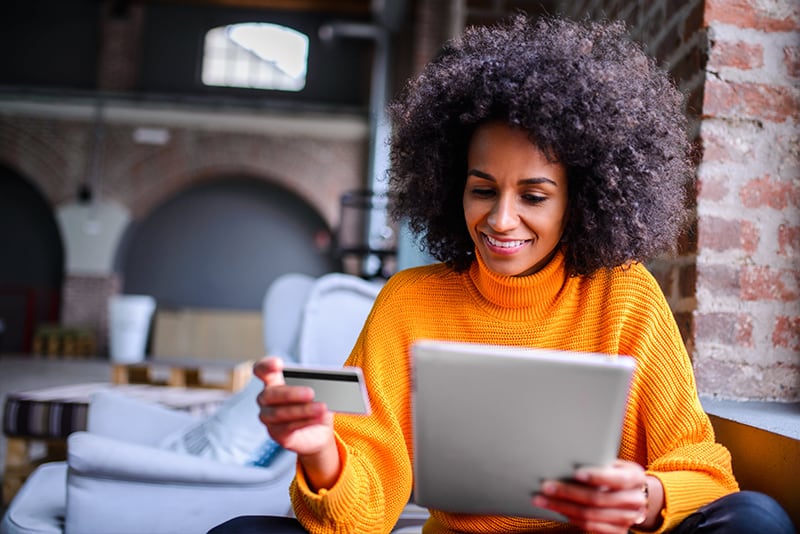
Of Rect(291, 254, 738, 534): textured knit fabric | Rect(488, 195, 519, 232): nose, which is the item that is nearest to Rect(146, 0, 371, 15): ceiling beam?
Rect(291, 254, 738, 534): textured knit fabric

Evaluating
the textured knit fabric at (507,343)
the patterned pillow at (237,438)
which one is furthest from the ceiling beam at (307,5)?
the textured knit fabric at (507,343)

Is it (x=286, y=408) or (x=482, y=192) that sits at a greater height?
(x=482, y=192)

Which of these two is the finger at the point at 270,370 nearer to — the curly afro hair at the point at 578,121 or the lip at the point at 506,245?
the lip at the point at 506,245

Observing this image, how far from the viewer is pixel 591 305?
1225 mm

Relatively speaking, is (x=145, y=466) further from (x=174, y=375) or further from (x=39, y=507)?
(x=174, y=375)

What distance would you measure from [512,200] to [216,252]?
32.5 ft

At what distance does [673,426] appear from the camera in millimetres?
1093

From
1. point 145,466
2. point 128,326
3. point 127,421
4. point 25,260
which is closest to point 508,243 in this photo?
point 145,466

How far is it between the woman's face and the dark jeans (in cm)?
46

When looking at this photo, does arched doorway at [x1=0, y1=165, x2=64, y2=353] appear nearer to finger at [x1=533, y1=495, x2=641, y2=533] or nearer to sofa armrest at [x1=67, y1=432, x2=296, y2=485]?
sofa armrest at [x1=67, y1=432, x2=296, y2=485]

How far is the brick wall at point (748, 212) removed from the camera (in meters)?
1.48

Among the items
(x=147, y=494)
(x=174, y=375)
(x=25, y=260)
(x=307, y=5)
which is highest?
(x=307, y=5)

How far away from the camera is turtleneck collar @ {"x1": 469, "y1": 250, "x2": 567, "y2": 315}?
47.8 inches

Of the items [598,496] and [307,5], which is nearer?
[598,496]
